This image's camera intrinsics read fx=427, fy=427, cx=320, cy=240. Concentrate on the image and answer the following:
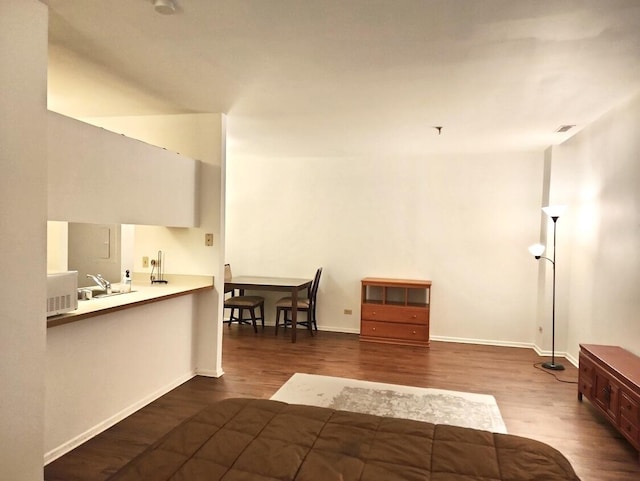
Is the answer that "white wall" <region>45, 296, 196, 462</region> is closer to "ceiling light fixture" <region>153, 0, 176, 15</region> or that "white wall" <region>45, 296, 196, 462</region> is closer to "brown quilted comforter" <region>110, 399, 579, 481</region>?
"brown quilted comforter" <region>110, 399, 579, 481</region>

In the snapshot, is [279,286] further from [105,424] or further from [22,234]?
[22,234]

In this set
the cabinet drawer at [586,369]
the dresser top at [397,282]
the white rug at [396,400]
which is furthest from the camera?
the dresser top at [397,282]

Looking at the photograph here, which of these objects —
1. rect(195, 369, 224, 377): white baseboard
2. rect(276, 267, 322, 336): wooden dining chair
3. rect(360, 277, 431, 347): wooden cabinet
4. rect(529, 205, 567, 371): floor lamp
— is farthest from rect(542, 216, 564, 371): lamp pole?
rect(195, 369, 224, 377): white baseboard

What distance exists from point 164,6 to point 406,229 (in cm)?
457

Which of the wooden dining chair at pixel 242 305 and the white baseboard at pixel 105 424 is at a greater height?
the wooden dining chair at pixel 242 305

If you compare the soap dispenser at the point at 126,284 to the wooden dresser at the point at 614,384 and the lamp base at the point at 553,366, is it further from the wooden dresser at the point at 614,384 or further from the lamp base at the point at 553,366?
the lamp base at the point at 553,366

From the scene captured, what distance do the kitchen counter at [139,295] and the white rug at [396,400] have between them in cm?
126

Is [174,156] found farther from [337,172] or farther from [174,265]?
[337,172]

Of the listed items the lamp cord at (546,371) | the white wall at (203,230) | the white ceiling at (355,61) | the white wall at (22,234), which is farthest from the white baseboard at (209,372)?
the lamp cord at (546,371)

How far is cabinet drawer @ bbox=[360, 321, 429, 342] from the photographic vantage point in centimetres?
A: 561

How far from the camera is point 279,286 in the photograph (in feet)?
18.3

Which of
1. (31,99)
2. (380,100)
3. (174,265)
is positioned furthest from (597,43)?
(174,265)

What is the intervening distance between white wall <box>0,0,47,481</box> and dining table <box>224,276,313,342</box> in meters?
3.46

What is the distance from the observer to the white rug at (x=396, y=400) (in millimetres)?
3373
